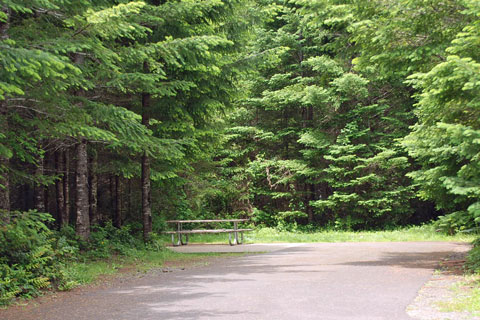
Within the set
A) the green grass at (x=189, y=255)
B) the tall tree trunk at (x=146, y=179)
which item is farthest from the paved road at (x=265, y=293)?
the tall tree trunk at (x=146, y=179)

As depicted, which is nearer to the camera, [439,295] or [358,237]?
[439,295]

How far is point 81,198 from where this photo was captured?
41.8ft

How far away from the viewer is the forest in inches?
334

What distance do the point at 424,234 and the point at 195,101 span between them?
11.3 metres

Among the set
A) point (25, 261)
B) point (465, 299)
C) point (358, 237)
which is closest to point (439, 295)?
point (465, 299)

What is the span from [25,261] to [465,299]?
7.13 m

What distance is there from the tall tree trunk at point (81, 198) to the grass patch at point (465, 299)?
9020 mm

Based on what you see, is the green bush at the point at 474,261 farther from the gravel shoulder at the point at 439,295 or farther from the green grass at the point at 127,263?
the green grass at the point at 127,263

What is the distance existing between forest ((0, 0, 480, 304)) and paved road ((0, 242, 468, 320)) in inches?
61.1

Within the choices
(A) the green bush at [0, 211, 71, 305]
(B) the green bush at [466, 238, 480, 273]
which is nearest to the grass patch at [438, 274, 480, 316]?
(B) the green bush at [466, 238, 480, 273]

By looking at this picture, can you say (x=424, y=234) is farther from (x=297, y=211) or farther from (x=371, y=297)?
(x=371, y=297)

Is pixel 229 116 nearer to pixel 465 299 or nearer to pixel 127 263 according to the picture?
pixel 127 263

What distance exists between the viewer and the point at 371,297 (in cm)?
731

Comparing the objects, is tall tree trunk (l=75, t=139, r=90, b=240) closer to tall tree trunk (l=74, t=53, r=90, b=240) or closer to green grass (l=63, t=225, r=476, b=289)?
tall tree trunk (l=74, t=53, r=90, b=240)
